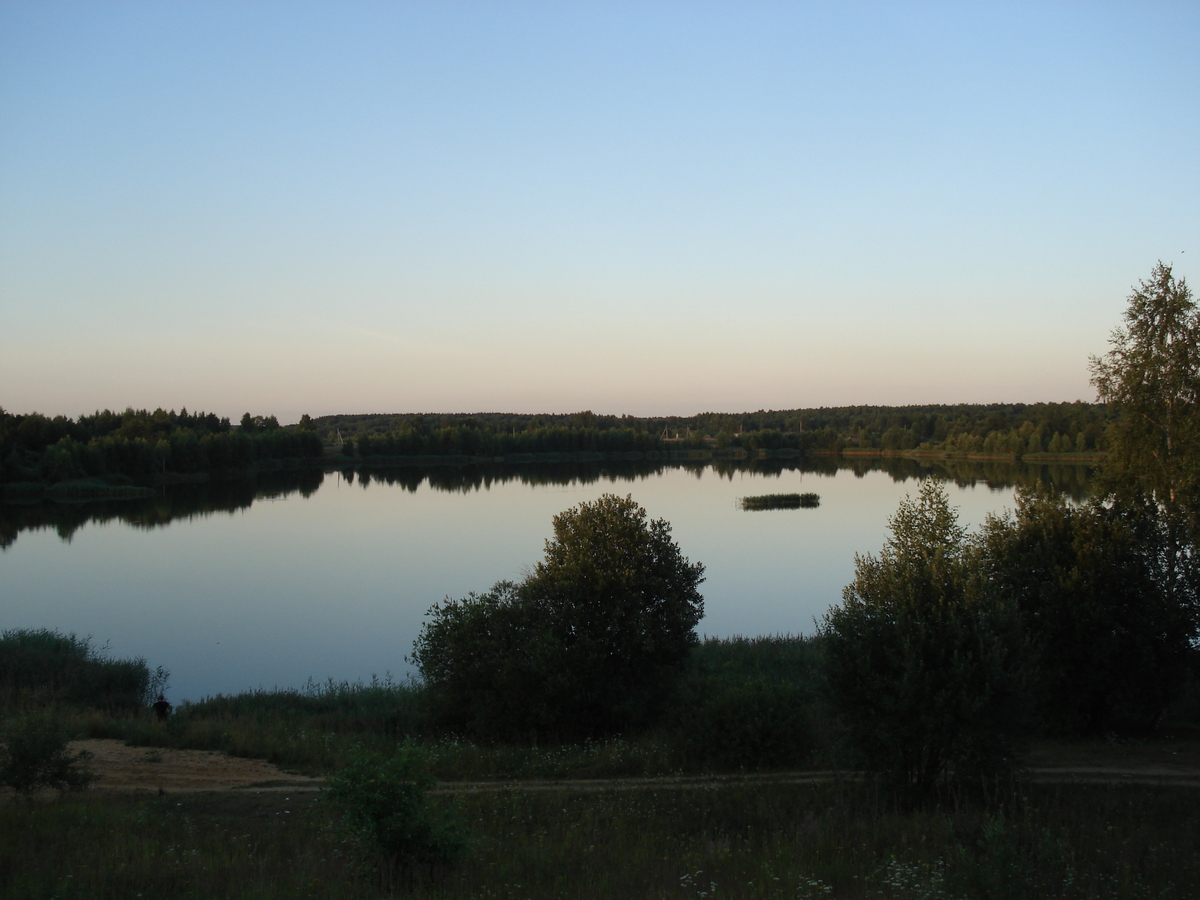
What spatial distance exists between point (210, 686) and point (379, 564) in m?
16.6

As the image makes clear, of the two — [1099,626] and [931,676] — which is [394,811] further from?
[1099,626]

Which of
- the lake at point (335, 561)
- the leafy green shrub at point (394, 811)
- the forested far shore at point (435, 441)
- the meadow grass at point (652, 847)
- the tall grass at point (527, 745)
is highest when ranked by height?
the forested far shore at point (435, 441)

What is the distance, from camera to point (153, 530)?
4691 cm

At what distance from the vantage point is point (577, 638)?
546 inches

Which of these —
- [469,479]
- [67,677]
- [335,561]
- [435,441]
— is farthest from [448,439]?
[67,677]

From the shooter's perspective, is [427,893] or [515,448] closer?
[427,893]

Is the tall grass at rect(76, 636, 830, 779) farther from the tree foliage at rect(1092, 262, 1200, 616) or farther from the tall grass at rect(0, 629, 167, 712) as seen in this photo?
the tree foliage at rect(1092, 262, 1200, 616)

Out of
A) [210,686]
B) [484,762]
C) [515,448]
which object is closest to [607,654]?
[484,762]

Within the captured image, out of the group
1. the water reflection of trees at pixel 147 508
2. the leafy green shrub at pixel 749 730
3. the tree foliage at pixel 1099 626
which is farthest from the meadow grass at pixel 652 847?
the water reflection of trees at pixel 147 508

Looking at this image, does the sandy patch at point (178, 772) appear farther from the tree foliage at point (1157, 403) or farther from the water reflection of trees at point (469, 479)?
the water reflection of trees at point (469, 479)

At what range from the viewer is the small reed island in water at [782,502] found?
56688mm

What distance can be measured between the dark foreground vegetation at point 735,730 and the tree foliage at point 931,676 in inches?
1.3

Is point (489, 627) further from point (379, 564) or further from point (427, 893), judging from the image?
point (379, 564)

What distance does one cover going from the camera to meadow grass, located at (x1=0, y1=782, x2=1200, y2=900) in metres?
6.08
